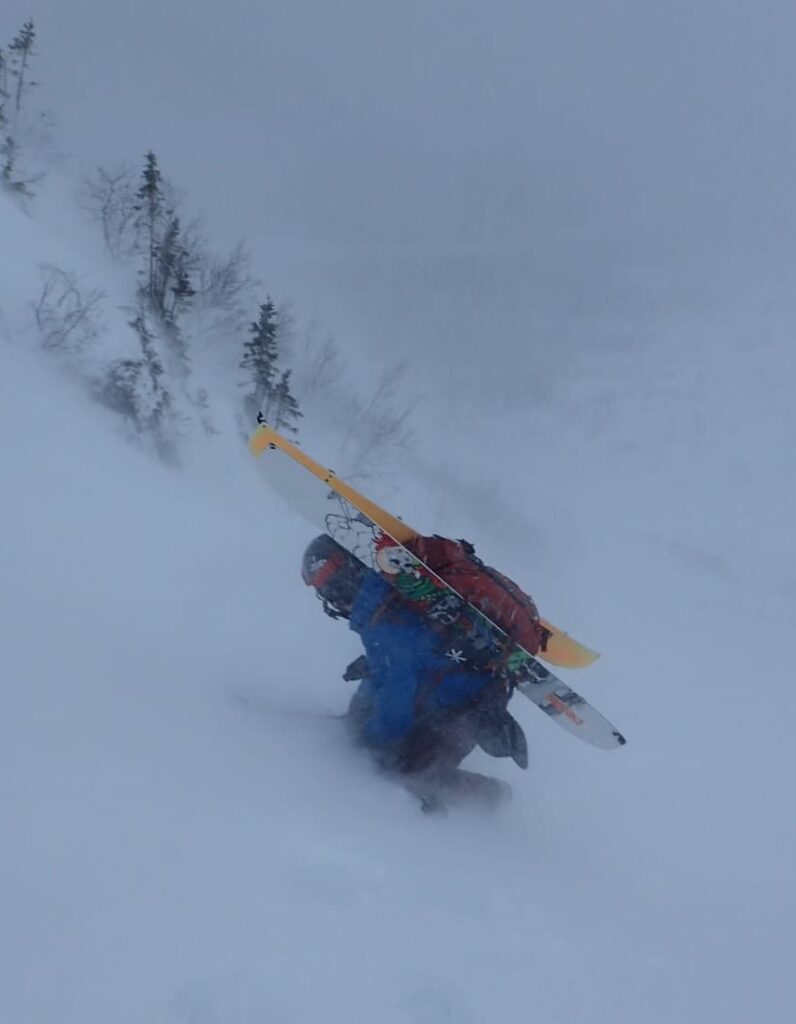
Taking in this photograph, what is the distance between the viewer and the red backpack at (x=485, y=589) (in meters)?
5.51

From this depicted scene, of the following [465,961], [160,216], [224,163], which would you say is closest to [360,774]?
[465,961]

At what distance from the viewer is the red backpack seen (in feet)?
18.1

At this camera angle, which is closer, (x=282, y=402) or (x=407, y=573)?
(x=407, y=573)

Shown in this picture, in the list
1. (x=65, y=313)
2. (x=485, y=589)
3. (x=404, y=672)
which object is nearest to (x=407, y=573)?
(x=485, y=589)

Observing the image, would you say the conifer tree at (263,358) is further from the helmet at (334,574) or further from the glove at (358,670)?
the glove at (358,670)

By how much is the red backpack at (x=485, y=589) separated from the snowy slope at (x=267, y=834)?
130 cm

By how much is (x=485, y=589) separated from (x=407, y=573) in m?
0.55

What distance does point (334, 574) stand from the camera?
6016 millimetres

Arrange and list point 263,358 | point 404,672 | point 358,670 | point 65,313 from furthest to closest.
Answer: point 263,358 < point 65,313 < point 358,670 < point 404,672

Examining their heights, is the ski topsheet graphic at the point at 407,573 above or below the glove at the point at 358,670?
above

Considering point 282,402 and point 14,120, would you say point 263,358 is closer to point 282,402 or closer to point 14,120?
→ point 282,402

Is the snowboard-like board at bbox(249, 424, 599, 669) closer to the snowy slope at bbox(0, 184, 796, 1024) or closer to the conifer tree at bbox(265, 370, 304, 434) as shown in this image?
the snowy slope at bbox(0, 184, 796, 1024)

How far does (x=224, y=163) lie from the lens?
212 ft

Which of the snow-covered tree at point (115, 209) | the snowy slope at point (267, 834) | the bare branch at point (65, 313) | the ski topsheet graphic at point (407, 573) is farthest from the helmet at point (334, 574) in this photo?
the snow-covered tree at point (115, 209)
